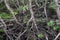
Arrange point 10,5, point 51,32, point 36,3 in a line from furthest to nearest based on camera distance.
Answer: point 10,5 < point 36,3 < point 51,32

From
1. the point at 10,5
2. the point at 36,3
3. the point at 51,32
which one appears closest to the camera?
the point at 51,32

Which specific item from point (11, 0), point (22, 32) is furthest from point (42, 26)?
point (11, 0)

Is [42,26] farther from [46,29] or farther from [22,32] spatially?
[22,32]

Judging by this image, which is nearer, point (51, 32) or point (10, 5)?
point (51, 32)

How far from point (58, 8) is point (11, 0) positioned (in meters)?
0.50

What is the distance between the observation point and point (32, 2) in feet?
6.11

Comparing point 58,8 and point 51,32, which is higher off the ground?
point 58,8

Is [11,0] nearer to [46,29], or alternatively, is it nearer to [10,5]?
[10,5]

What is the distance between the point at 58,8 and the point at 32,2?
0.28 meters

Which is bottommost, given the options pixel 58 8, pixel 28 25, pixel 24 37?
pixel 24 37

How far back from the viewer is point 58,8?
173cm

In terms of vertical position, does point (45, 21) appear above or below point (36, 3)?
below

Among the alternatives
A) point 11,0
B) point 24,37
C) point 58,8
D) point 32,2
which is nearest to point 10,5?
point 11,0

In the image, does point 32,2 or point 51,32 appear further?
point 32,2
